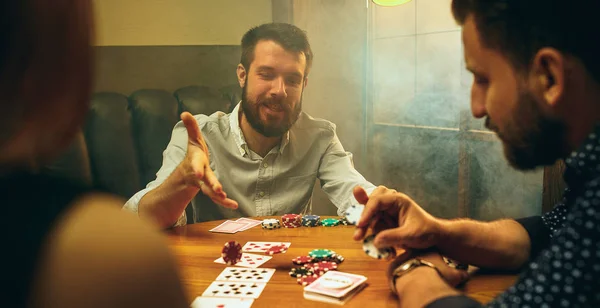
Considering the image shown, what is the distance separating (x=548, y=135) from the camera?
87 centimetres

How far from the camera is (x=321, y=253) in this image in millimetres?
1257

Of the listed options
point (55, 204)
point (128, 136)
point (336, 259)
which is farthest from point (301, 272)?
point (128, 136)

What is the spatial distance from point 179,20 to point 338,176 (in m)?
1.73

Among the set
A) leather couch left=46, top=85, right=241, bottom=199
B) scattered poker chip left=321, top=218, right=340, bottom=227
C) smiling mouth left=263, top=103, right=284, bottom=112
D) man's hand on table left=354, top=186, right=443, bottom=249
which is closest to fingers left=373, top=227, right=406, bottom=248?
man's hand on table left=354, top=186, right=443, bottom=249

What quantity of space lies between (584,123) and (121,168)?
2.67m

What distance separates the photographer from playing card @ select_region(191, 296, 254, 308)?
968 millimetres

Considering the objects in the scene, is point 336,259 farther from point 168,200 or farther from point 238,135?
point 238,135

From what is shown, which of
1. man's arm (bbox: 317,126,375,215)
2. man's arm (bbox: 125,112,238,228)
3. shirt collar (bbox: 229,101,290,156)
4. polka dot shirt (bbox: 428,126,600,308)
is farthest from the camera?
shirt collar (bbox: 229,101,290,156)

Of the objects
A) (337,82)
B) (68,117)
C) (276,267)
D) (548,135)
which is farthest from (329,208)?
(68,117)

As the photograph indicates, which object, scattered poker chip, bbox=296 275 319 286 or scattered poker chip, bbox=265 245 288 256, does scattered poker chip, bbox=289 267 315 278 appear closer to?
scattered poker chip, bbox=296 275 319 286

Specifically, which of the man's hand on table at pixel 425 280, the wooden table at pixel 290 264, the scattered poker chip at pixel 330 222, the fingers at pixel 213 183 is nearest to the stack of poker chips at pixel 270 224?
the wooden table at pixel 290 264

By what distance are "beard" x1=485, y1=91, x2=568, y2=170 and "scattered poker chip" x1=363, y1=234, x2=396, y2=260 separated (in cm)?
33

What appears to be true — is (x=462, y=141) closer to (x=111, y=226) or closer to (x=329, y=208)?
(x=329, y=208)

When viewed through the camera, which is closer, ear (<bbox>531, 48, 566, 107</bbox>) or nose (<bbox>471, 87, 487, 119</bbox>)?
ear (<bbox>531, 48, 566, 107</bbox>)
